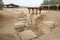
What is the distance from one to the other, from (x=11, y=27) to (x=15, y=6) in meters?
1.36

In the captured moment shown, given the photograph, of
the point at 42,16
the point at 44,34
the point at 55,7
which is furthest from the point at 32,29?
the point at 55,7

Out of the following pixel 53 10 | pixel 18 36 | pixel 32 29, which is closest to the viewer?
pixel 18 36

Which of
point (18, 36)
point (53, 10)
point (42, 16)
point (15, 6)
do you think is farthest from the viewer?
point (15, 6)

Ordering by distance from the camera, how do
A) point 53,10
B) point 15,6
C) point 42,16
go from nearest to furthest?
point 42,16 < point 53,10 < point 15,6

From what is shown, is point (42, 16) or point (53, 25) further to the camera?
point (42, 16)

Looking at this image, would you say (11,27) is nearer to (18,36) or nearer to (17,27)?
(17,27)

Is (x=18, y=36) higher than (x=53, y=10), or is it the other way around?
(x=53, y=10)

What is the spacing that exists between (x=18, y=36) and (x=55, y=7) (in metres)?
1.76

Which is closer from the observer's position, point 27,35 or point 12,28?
point 27,35

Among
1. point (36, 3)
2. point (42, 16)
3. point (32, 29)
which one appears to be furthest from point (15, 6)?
point (32, 29)

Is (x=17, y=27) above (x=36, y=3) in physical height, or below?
below

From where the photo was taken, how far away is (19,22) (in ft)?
13.5

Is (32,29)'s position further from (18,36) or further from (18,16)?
(18,16)

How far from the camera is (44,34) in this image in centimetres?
373
